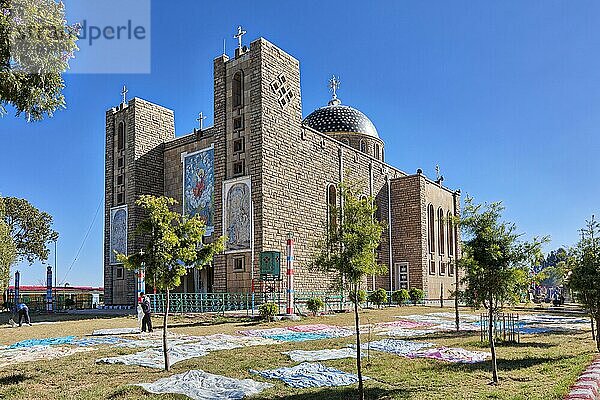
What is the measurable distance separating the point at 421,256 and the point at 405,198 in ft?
17.5

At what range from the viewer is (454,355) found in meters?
14.0

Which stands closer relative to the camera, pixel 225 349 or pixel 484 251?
pixel 484 251

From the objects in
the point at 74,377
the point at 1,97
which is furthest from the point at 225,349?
the point at 1,97

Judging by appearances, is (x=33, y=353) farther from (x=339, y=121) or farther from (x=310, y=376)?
(x=339, y=121)

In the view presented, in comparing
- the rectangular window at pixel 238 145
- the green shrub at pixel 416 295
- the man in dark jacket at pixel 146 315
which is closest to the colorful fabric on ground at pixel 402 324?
the man in dark jacket at pixel 146 315

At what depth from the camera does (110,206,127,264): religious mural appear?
3970 centimetres

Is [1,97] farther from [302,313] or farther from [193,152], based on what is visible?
[193,152]

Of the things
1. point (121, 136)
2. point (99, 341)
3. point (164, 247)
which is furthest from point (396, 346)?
point (121, 136)

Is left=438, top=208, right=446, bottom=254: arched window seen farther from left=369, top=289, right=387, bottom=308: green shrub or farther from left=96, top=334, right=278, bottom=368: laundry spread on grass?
left=96, top=334, right=278, bottom=368: laundry spread on grass

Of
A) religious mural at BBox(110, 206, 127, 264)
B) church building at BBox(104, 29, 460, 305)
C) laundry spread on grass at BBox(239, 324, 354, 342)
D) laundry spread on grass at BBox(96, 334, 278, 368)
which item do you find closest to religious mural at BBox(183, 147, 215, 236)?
church building at BBox(104, 29, 460, 305)

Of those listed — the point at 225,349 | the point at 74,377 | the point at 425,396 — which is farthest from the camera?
the point at 225,349

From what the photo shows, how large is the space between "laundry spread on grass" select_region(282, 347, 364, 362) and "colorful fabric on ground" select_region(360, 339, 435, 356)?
0.72 meters

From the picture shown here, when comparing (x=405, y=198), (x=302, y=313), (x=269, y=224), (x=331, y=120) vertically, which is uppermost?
(x=331, y=120)

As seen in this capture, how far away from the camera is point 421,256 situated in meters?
43.3
